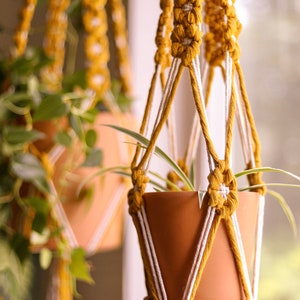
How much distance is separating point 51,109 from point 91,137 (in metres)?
0.08

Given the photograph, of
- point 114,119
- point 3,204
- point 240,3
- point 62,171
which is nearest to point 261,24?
point 240,3

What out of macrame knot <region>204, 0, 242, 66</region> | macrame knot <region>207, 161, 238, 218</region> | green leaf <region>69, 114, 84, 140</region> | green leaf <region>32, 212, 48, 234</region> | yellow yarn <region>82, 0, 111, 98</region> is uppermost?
yellow yarn <region>82, 0, 111, 98</region>

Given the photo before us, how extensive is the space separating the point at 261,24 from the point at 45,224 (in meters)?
0.53

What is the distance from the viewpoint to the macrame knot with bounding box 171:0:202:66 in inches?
19.4

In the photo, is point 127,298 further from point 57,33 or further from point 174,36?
point 174,36

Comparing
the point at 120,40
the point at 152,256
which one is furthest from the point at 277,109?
the point at 152,256

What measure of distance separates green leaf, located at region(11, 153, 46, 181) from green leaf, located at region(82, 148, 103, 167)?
7 centimetres

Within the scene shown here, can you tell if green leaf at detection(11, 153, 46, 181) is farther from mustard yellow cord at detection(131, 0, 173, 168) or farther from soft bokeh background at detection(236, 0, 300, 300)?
soft bokeh background at detection(236, 0, 300, 300)

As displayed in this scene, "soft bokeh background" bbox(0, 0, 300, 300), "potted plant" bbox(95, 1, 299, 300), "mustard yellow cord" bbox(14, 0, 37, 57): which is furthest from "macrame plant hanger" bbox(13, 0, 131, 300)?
"potted plant" bbox(95, 1, 299, 300)

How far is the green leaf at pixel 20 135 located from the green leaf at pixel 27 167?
0.03m

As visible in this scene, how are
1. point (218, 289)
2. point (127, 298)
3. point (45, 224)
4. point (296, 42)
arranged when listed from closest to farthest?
1. point (218, 289)
2. point (45, 224)
3. point (296, 42)
4. point (127, 298)

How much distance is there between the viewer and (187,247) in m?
0.48

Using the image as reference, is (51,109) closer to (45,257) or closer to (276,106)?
(45,257)

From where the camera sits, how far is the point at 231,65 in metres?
0.51
